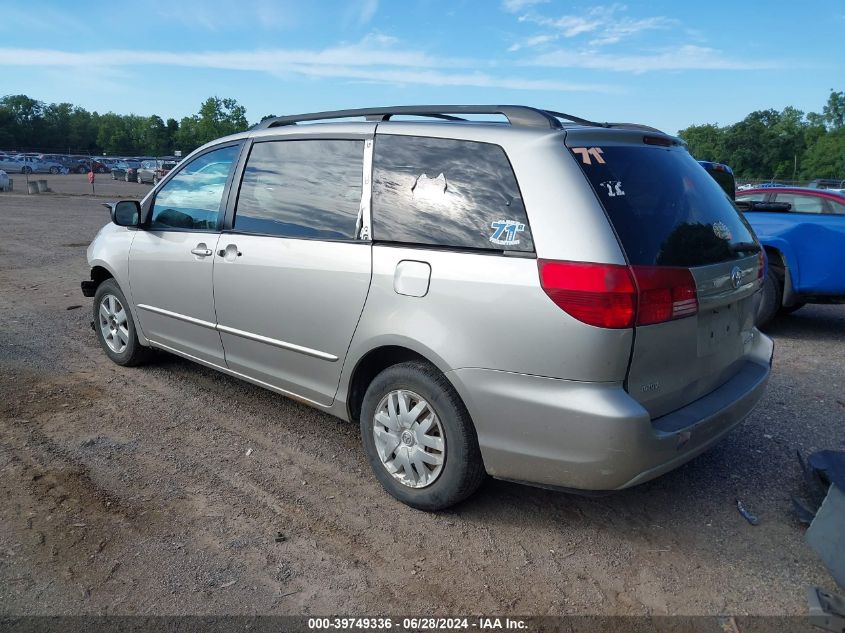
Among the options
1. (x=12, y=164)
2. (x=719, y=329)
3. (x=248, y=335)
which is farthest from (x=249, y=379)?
(x=12, y=164)

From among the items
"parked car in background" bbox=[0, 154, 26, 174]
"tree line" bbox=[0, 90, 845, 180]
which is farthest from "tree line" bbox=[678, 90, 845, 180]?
"parked car in background" bbox=[0, 154, 26, 174]

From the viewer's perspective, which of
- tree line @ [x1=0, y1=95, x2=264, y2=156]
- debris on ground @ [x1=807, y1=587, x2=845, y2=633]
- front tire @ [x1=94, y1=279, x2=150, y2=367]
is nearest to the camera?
debris on ground @ [x1=807, y1=587, x2=845, y2=633]

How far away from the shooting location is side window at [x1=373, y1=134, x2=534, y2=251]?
111 inches

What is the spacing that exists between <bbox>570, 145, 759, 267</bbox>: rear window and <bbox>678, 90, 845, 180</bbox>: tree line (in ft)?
244

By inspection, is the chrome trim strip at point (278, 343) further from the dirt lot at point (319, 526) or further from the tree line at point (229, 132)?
the tree line at point (229, 132)

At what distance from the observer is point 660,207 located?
2832 mm

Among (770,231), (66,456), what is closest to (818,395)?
(770,231)

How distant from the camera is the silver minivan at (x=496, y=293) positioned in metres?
2.60

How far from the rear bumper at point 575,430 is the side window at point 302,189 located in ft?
3.91

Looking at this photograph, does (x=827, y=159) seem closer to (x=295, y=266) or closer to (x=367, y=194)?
(x=367, y=194)

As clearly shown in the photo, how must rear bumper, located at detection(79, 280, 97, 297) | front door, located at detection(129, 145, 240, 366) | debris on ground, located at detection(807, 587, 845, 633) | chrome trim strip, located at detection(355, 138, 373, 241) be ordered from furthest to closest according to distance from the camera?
rear bumper, located at detection(79, 280, 97, 297) < front door, located at detection(129, 145, 240, 366) < chrome trim strip, located at detection(355, 138, 373, 241) < debris on ground, located at detection(807, 587, 845, 633)

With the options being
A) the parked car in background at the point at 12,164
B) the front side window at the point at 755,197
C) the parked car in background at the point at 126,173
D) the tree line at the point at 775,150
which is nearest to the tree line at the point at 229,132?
the tree line at the point at 775,150

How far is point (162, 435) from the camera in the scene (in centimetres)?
404

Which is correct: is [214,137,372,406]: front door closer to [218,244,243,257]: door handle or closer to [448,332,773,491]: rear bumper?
[218,244,243,257]: door handle
